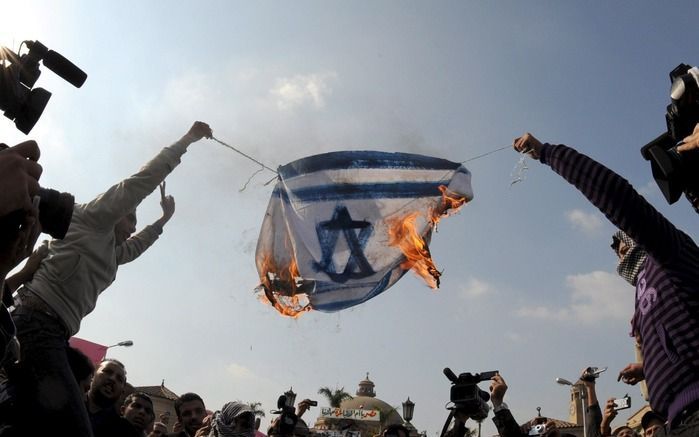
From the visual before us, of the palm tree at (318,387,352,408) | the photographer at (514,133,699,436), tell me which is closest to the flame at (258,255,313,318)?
the photographer at (514,133,699,436)

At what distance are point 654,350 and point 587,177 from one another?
2.89 feet

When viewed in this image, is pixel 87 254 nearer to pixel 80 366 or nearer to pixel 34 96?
pixel 80 366

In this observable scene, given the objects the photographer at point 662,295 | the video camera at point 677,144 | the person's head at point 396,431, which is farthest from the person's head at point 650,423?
the video camera at point 677,144

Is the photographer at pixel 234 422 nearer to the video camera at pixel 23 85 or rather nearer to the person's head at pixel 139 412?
the person's head at pixel 139 412

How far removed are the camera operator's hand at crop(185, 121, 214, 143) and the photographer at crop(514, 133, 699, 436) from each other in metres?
3.32

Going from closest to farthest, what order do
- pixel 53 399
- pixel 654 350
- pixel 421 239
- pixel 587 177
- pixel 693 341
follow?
pixel 693 341 < pixel 654 350 < pixel 587 177 < pixel 53 399 < pixel 421 239

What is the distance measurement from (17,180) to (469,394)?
399 cm

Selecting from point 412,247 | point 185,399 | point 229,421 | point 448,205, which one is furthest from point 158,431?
point 448,205

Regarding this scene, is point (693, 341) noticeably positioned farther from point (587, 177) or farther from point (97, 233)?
point (97, 233)

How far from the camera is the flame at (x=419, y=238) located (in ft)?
24.4

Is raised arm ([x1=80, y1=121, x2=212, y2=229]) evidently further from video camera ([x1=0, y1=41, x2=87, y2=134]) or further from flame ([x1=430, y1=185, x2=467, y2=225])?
flame ([x1=430, y1=185, x2=467, y2=225])

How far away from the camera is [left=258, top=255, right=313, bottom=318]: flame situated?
7.45 meters

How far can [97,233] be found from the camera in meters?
4.33

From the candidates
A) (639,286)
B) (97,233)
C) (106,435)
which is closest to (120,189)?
(97,233)
